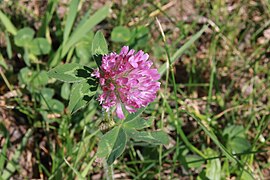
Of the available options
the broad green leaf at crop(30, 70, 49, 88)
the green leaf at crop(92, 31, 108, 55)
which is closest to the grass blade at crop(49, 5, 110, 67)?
the broad green leaf at crop(30, 70, 49, 88)

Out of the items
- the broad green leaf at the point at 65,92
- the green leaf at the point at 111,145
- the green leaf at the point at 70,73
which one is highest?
the green leaf at the point at 70,73

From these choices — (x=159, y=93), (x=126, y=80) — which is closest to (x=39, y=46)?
(x=159, y=93)

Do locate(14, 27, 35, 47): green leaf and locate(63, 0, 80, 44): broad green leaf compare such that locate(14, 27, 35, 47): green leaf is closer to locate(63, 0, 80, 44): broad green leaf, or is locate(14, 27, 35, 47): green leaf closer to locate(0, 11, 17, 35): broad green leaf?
locate(0, 11, 17, 35): broad green leaf

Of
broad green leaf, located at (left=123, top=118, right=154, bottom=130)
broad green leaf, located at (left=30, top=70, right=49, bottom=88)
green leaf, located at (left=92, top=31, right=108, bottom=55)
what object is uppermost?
green leaf, located at (left=92, top=31, right=108, bottom=55)

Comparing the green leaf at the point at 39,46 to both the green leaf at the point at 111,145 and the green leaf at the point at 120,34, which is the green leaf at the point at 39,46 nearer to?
the green leaf at the point at 120,34

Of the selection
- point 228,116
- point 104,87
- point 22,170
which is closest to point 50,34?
point 22,170

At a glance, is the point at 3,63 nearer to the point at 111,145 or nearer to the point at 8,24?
the point at 8,24

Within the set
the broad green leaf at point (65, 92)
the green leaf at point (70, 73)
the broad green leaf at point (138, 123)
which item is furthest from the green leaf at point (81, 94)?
the broad green leaf at point (65, 92)
